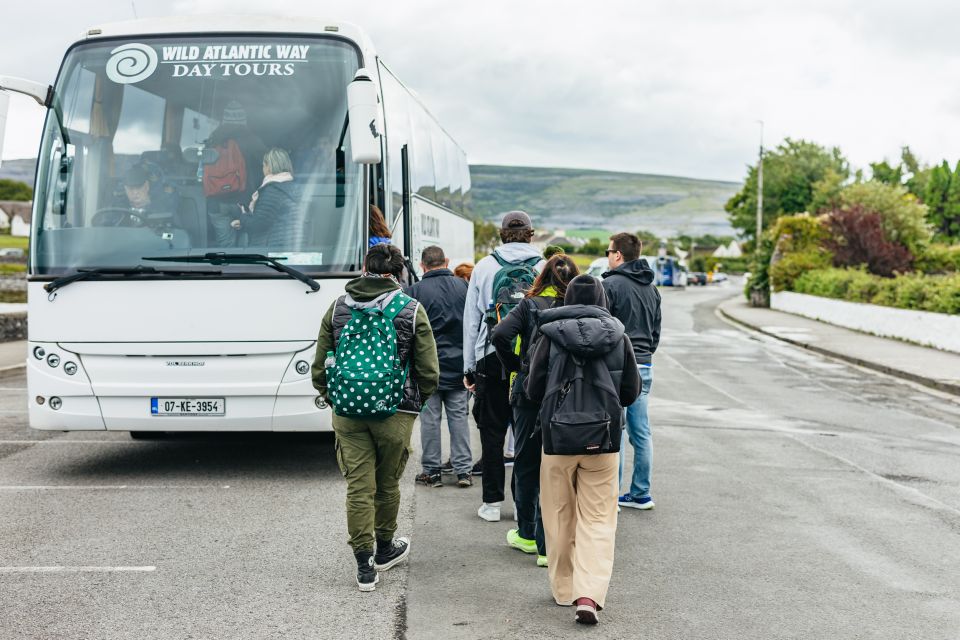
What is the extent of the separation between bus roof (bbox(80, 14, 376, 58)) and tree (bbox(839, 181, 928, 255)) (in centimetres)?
3571

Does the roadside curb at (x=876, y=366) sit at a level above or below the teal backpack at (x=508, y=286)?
below

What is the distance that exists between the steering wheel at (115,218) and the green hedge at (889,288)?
19823 mm

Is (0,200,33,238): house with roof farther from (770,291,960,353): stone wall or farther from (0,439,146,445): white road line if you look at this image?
(0,439,146,445): white road line

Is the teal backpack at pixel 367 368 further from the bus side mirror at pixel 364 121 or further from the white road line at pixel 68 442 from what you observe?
the white road line at pixel 68 442

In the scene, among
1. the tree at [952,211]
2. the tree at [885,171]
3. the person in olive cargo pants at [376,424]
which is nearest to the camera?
the person in olive cargo pants at [376,424]

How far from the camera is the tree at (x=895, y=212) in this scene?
4134 cm

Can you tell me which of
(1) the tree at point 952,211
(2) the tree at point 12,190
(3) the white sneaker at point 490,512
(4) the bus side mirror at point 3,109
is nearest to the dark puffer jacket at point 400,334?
(3) the white sneaker at point 490,512

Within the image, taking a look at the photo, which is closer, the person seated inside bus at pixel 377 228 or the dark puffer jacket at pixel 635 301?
the dark puffer jacket at pixel 635 301

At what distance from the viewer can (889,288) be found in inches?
1125

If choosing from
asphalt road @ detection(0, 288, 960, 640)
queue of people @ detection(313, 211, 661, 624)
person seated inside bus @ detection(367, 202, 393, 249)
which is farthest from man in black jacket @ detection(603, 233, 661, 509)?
person seated inside bus @ detection(367, 202, 393, 249)

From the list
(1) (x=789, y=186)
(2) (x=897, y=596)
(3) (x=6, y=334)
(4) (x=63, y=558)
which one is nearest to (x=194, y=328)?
(4) (x=63, y=558)

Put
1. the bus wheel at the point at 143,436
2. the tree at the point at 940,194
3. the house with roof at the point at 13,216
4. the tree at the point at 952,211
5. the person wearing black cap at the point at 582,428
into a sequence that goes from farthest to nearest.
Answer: the house with roof at the point at 13,216 < the tree at the point at 940,194 < the tree at the point at 952,211 < the bus wheel at the point at 143,436 < the person wearing black cap at the point at 582,428

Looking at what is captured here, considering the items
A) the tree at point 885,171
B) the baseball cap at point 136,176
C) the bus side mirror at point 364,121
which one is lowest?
the baseball cap at point 136,176

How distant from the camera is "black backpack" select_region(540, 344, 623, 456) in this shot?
4973 millimetres
